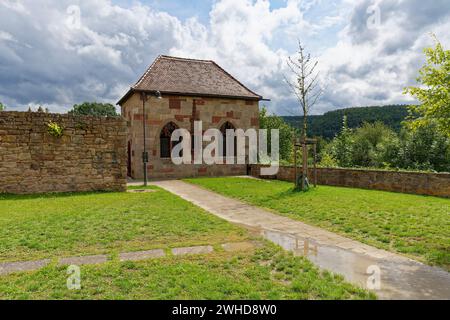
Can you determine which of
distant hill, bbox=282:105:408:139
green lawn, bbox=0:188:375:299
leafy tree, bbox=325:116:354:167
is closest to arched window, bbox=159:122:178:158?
green lawn, bbox=0:188:375:299

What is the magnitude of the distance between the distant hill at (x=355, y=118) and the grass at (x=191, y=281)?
Answer: 123 feet

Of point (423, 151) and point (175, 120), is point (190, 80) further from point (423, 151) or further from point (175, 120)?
point (423, 151)

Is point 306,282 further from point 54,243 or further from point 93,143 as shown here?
point 93,143

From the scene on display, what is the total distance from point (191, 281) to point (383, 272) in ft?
8.35

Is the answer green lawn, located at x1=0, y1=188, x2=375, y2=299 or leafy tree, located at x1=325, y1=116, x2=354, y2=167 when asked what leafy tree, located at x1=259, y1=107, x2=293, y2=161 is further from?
green lawn, located at x1=0, y1=188, x2=375, y2=299

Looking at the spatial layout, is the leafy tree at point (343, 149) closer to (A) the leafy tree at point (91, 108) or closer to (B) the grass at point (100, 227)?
(B) the grass at point (100, 227)

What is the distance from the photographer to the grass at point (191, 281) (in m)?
3.42

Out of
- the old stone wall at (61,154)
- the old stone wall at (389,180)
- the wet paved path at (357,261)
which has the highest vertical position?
the old stone wall at (61,154)

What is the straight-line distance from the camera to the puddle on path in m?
3.54

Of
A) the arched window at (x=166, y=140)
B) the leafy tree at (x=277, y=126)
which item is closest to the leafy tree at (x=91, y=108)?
the leafy tree at (x=277, y=126)

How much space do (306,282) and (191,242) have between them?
2.44 m

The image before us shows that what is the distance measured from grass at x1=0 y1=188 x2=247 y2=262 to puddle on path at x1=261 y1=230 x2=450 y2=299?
5.27ft

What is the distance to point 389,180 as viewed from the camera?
482 inches

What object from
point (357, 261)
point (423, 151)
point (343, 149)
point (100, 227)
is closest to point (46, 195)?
point (100, 227)
